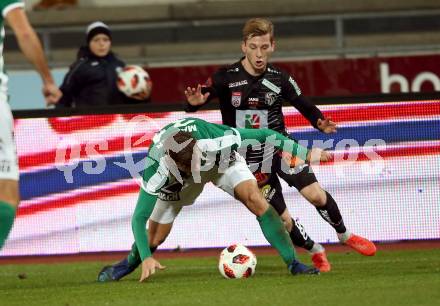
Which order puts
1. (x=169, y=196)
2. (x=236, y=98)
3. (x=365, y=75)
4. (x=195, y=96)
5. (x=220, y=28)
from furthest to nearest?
1. (x=220, y=28)
2. (x=365, y=75)
3. (x=236, y=98)
4. (x=195, y=96)
5. (x=169, y=196)

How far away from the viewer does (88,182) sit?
11305 mm

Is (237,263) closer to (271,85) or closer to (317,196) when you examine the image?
(317,196)

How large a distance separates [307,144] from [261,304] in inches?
158

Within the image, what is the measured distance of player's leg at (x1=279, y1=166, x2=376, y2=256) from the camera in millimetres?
9609

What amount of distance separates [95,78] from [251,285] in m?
5.14

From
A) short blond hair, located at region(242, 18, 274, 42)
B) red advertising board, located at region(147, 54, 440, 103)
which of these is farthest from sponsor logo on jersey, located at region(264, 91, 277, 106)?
red advertising board, located at region(147, 54, 440, 103)

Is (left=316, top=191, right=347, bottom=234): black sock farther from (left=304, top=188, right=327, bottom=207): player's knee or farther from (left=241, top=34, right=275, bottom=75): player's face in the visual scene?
(left=241, top=34, right=275, bottom=75): player's face

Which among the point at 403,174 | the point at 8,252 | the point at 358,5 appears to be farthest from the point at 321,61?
the point at 8,252

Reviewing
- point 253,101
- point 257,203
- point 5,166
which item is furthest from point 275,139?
point 5,166

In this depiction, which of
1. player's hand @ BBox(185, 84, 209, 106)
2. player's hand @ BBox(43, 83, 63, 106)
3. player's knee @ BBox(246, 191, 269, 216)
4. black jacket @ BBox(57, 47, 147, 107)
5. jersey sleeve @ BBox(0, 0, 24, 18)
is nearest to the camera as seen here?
player's hand @ BBox(43, 83, 63, 106)

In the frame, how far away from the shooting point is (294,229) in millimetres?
9680

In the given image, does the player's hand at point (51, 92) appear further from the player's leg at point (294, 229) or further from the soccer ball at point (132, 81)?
the soccer ball at point (132, 81)

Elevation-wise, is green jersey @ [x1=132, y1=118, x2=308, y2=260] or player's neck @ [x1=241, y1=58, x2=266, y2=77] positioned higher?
player's neck @ [x1=241, y1=58, x2=266, y2=77]

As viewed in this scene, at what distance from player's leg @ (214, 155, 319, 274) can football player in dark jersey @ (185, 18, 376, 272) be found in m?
0.64
